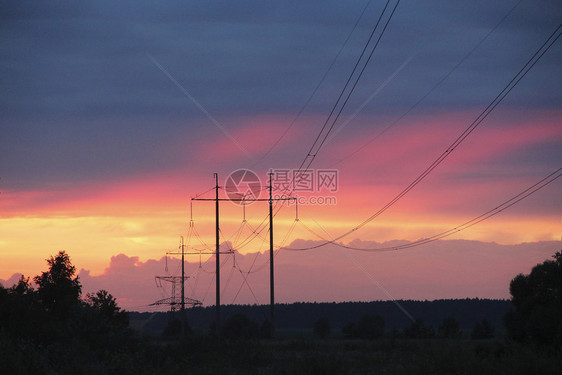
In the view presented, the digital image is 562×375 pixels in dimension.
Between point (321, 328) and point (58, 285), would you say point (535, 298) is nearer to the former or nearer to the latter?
point (58, 285)

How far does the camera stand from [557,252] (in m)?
55.6

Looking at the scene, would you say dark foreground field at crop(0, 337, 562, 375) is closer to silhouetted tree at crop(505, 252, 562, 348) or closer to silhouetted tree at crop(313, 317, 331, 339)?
silhouetted tree at crop(505, 252, 562, 348)

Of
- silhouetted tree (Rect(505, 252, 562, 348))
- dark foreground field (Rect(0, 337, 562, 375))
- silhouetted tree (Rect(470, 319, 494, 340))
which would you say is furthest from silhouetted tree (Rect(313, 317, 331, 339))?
dark foreground field (Rect(0, 337, 562, 375))

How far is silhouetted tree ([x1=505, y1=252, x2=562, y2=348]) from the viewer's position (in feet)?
163

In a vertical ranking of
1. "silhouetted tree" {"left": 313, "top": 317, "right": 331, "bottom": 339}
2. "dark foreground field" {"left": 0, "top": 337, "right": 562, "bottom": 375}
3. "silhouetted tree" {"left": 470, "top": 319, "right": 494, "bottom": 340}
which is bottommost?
"dark foreground field" {"left": 0, "top": 337, "right": 562, "bottom": 375}

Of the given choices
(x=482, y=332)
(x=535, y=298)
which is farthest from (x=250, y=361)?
(x=482, y=332)

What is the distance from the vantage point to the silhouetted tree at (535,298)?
163 ft

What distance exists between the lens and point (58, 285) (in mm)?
82312

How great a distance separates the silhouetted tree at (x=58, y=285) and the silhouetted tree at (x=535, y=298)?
160ft

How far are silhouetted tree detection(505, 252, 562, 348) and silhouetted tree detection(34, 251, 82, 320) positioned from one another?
4884 centimetres

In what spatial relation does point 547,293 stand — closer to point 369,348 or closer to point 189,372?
point 369,348

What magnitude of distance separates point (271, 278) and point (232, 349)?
15.2 m

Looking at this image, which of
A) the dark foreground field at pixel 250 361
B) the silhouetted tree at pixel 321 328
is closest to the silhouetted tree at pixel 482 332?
the silhouetted tree at pixel 321 328

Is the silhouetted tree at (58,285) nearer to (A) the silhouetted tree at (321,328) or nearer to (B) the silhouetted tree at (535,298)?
(B) the silhouetted tree at (535,298)
